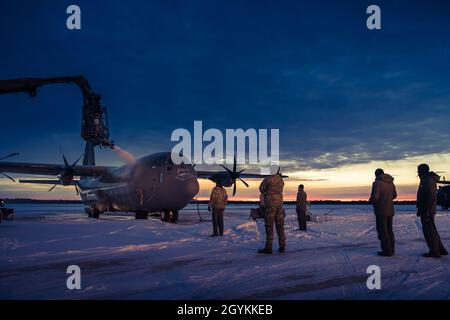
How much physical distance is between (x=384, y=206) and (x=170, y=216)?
14205 mm

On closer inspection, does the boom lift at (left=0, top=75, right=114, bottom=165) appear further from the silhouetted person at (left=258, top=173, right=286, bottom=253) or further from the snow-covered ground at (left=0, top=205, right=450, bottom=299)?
the silhouetted person at (left=258, top=173, right=286, bottom=253)

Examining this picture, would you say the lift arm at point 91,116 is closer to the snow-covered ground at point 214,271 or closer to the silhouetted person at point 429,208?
the snow-covered ground at point 214,271

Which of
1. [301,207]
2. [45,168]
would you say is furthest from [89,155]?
[301,207]

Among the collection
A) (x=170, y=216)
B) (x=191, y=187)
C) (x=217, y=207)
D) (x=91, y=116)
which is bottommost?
(x=170, y=216)

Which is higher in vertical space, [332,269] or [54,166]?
[54,166]

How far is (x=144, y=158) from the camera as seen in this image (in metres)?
21.4

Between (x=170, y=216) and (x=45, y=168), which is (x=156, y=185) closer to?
(x=170, y=216)

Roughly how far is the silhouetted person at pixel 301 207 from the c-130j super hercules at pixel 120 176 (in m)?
4.36

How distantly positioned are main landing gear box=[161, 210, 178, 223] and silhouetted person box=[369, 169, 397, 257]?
1347 cm

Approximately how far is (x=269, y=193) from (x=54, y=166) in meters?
22.3

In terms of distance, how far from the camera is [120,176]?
2292cm

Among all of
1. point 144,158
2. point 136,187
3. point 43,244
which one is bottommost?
point 43,244

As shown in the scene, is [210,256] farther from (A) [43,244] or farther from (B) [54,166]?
(B) [54,166]
